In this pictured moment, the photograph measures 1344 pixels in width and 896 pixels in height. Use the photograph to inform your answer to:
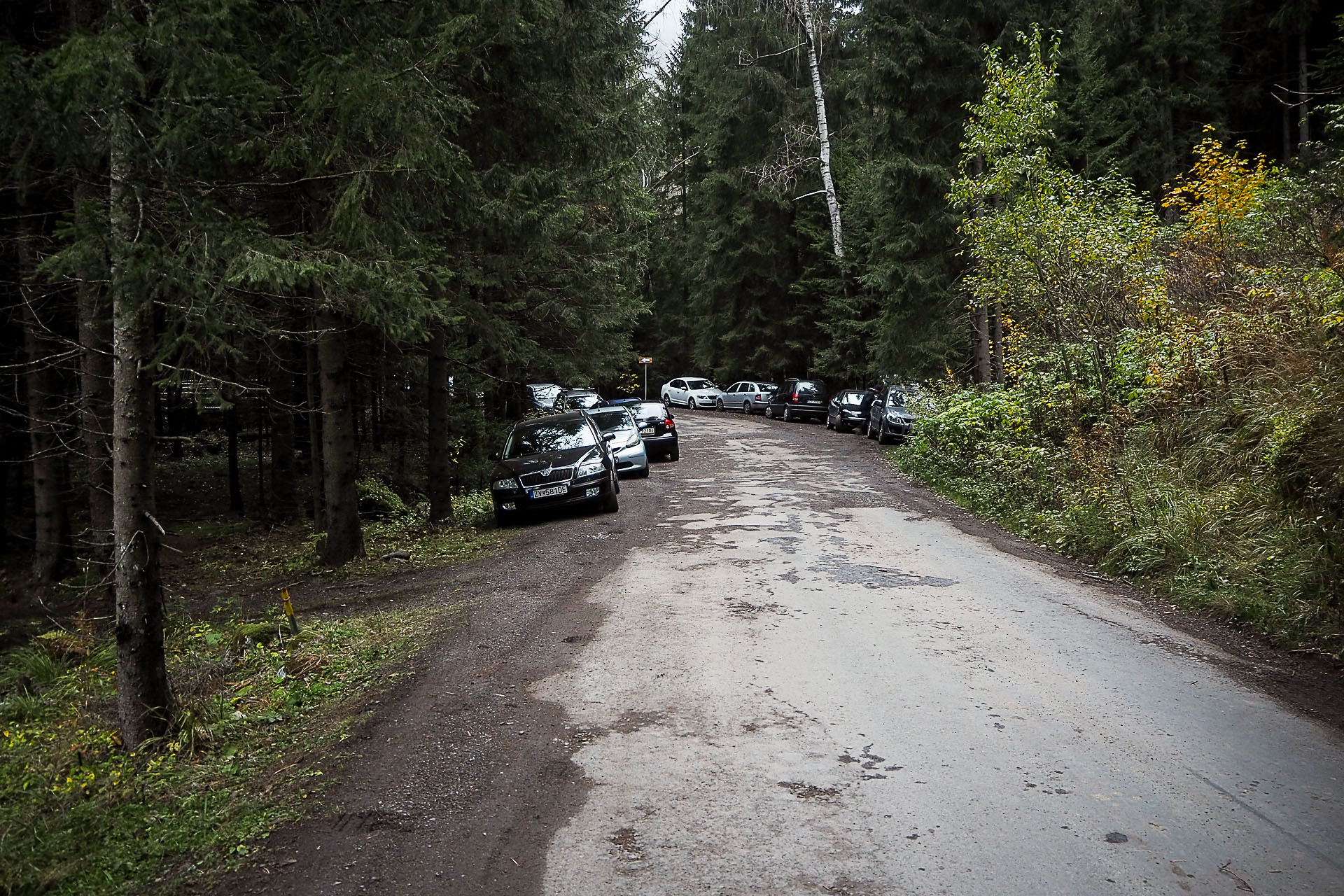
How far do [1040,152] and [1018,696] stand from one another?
445 inches

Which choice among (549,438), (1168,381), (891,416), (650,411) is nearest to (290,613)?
(549,438)

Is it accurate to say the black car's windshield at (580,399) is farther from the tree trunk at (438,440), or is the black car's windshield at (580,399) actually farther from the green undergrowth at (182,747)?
the green undergrowth at (182,747)

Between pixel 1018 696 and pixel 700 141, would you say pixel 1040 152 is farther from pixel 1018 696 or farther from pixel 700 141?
pixel 700 141

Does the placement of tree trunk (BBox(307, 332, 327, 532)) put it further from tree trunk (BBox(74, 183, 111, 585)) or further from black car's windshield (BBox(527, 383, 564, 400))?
black car's windshield (BBox(527, 383, 564, 400))

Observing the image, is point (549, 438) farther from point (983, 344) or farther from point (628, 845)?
point (983, 344)

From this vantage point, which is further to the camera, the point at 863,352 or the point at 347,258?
the point at 863,352

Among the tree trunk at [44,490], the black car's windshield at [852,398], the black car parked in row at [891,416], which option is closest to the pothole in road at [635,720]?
the tree trunk at [44,490]

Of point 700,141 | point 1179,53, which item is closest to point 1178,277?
point 1179,53

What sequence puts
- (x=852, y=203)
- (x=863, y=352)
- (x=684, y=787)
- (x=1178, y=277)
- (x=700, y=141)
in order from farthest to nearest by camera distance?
(x=700, y=141) → (x=863, y=352) → (x=852, y=203) → (x=1178, y=277) → (x=684, y=787)

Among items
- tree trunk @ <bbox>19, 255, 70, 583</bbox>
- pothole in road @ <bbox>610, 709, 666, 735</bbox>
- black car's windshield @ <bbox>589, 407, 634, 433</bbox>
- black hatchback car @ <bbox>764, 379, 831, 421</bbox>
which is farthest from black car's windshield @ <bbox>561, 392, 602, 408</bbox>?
pothole in road @ <bbox>610, 709, 666, 735</bbox>

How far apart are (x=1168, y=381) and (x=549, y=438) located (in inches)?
362

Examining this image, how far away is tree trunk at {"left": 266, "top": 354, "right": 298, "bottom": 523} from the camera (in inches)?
668

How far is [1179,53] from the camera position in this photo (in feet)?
91.8

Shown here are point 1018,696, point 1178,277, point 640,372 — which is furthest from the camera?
point 640,372
